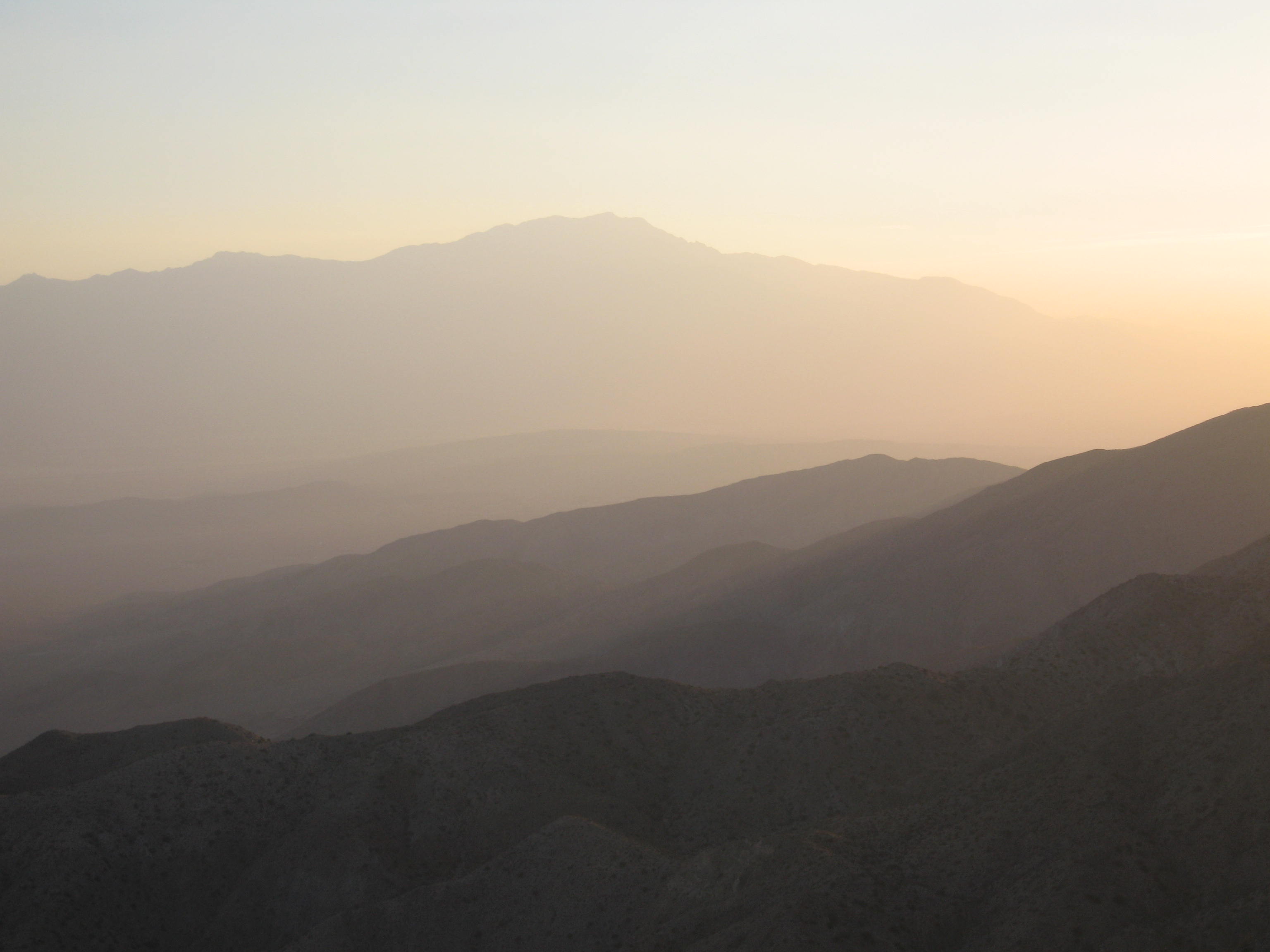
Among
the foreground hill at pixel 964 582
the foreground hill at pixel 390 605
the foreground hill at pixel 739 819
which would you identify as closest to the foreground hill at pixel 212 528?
the foreground hill at pixel 390 605

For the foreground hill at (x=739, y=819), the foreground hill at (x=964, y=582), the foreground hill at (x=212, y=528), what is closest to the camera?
the foreground hill at (x=739, y=819)

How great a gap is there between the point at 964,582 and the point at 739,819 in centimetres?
2924

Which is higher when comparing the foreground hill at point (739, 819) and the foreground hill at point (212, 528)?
the foreground hill at point (212, 528)

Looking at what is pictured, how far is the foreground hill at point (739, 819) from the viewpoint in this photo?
18438 mm

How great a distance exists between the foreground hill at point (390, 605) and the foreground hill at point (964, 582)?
1451cm

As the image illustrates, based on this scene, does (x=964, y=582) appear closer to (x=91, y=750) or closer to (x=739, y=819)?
(x=739, y=819)

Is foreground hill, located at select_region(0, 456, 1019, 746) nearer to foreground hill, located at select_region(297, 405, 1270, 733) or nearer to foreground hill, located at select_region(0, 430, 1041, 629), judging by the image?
foreground hill, located at select_region(297, 405, 1270, 733)

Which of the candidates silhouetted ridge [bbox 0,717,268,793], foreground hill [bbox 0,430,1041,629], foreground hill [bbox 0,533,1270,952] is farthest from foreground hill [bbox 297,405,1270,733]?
foreground hill [bbox 0,430,1041,629]

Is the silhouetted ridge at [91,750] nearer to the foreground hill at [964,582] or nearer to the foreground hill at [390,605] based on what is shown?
the foreground hill at [964,582]

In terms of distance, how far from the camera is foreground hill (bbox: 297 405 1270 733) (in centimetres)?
4938

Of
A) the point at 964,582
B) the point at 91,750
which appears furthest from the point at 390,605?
the point at 91,750

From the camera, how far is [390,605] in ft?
272

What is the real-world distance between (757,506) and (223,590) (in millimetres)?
51146

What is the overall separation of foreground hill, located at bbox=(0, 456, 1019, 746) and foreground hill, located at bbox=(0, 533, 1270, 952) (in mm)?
34190
